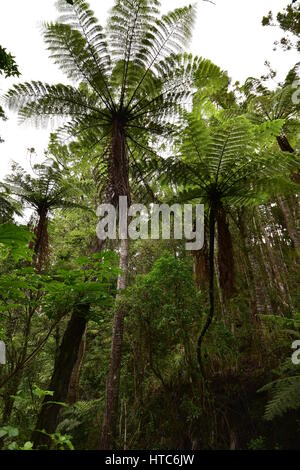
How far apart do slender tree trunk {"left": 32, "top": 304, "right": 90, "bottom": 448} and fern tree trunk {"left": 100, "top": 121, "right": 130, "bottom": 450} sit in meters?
0.84

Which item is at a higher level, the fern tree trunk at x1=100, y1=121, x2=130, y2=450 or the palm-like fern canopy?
the palm-like fern canopy

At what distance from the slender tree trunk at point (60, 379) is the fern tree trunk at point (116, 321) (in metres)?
0.84

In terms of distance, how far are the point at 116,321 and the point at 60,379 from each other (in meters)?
2.35

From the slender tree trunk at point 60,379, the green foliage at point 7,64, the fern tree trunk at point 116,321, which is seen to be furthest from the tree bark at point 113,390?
the green foliage at point 7,64

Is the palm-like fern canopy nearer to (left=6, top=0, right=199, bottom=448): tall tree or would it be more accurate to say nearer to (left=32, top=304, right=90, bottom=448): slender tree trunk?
(left=6, top=0, right=199, bottom=448): tall tree

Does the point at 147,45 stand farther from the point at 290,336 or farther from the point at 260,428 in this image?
the point at 260,428

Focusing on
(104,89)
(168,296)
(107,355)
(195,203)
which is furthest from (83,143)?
(107,355)

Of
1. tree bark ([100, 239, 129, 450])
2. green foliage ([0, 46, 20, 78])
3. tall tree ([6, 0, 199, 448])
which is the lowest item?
tree bark ([100, 239, 129, 450])

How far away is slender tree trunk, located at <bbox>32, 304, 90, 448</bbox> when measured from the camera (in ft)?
8.89

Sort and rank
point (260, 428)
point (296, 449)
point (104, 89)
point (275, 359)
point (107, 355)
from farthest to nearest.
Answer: point (107, 355) → point (275, 359) → point (260, 428) → point (296, 449) → point (104, 89)

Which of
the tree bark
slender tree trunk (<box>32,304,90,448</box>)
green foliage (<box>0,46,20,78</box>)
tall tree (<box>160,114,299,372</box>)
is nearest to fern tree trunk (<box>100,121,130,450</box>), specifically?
the tree bark

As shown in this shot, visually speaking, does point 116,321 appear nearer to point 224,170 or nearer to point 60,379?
point 60,379

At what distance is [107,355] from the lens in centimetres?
662

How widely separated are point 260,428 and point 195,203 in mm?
3885
